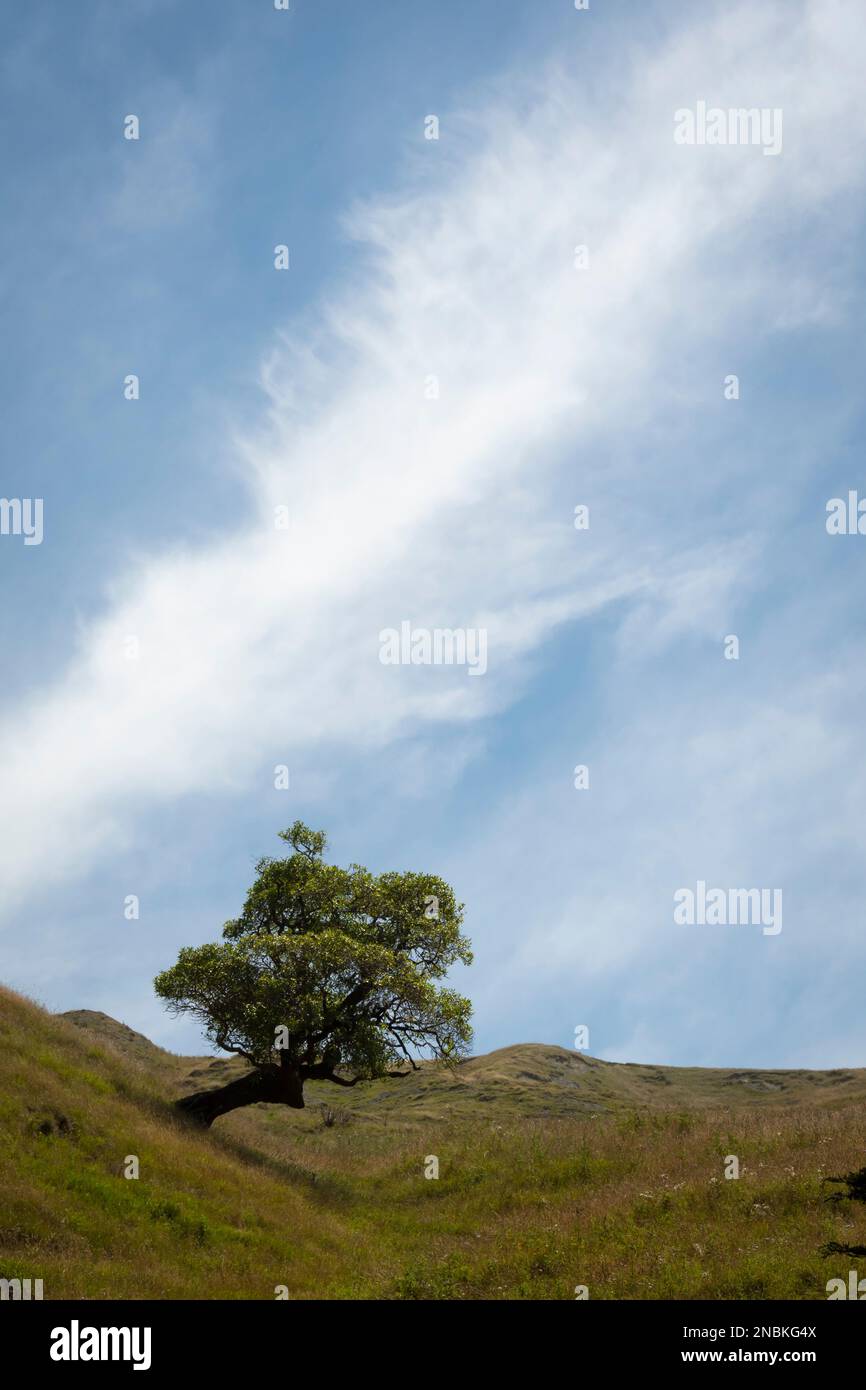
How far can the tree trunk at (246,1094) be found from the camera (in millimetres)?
30922

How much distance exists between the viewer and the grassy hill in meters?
17.6

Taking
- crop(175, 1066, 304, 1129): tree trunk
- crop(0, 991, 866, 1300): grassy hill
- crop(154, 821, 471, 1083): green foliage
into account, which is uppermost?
crop(154, 821, 471, 1083): green foliage

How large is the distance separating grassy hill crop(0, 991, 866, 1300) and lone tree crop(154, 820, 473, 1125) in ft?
9.28

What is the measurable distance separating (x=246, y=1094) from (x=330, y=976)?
5.09 meters

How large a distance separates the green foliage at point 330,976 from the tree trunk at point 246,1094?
41cm

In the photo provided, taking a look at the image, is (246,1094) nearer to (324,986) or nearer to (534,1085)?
(324,986)

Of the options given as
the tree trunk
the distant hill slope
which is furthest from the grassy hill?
the distant hill slope

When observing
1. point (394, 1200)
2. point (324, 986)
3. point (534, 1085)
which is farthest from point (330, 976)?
point (534, 1085)

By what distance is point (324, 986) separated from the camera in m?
32.2

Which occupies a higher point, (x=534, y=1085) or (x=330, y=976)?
(x=330, y=976)

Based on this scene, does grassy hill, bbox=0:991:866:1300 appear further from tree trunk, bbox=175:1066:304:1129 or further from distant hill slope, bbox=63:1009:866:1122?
distant hill slope, bbox=63:1009:866:1122
